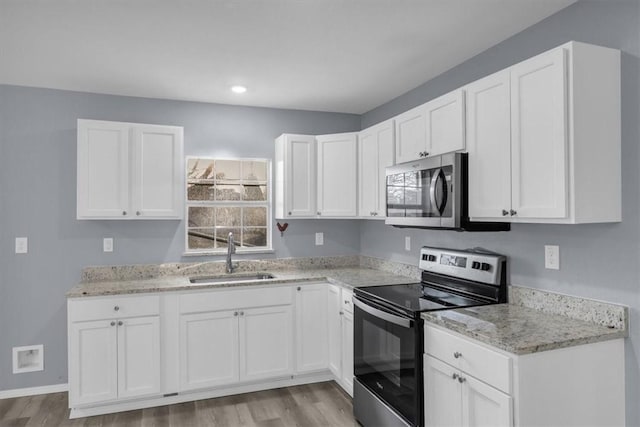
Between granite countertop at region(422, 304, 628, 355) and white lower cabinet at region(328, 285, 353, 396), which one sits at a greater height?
granite countertop at region(422, 304, 628, 355)

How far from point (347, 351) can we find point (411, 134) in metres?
1.67

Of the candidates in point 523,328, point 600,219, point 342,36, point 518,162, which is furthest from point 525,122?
point 342,36

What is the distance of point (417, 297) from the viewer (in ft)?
8.83

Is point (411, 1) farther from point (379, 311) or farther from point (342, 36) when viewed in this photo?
point (379, 311)

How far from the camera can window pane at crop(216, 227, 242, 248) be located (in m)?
3.93

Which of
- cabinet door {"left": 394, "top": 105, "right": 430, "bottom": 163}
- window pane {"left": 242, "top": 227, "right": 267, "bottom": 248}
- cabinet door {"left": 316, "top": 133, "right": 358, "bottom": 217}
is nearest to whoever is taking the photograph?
cabinet door {"left": 394, "top": 105, "right": 430, "bottom": 163}

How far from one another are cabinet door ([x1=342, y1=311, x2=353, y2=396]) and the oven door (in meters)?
0.17

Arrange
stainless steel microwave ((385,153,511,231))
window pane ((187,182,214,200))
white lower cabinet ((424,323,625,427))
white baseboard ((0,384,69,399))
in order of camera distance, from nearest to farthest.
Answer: white lower cabinet ((424,323,625,427)) → stainless steel microwave ((385,153,511,231)) → white baseboard ((0,384,69,399)) → window pane ((187,182,214,200))

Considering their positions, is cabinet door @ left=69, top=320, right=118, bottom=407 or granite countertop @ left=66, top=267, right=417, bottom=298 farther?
granite countertop @ left=66, top=267, right=417, bottom=298

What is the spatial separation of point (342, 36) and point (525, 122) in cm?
115

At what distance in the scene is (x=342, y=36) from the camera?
2.50m

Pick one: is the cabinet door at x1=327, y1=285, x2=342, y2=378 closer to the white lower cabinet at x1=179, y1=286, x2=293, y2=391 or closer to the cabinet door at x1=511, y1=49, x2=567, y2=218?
the white lower cabinet at x1=179, y1=286, x2=293, y2=391

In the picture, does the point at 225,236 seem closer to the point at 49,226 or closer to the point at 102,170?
the point at 102,170

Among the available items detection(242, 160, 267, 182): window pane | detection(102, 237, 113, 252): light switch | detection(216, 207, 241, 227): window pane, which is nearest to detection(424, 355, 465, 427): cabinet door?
detection(216, 207, 241, 227): window pane
